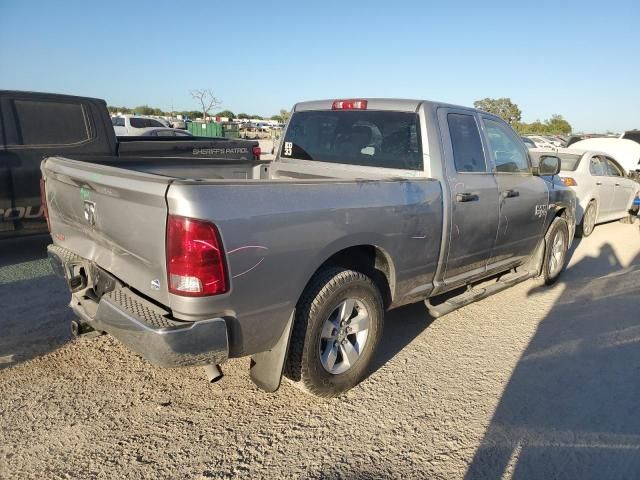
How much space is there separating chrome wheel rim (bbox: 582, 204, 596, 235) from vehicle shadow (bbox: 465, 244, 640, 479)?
4.06 meters

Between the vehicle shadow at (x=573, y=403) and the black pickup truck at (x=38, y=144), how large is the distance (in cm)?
322

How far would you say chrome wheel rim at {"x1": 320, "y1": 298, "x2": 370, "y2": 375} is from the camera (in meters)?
3.16

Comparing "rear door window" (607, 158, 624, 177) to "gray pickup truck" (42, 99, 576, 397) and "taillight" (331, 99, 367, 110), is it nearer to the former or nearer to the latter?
"gray pickup truck" (42, 99, 576, 397)

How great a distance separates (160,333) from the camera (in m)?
2.34

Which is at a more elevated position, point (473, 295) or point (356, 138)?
point (356, 138)

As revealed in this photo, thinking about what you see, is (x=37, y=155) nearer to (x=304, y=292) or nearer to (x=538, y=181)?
(x=304, y=292)

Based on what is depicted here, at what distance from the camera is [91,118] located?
20.5ft

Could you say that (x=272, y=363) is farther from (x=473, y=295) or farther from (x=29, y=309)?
(x=29, y=309)

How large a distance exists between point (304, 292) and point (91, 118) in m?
4.78

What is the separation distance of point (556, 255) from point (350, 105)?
3471 millimetres

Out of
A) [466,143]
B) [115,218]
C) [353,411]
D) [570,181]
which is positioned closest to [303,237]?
[115,218]

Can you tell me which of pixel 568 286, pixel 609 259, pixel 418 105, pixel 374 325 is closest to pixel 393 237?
pixel 374 325

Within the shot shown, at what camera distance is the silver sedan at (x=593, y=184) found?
871 cm

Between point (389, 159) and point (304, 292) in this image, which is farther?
point (389, 159)
